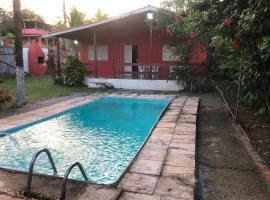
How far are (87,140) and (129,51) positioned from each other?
35.5 ft

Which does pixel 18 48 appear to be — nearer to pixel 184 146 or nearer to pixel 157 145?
pixel 157 145

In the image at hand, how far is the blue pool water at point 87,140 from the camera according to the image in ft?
16.2

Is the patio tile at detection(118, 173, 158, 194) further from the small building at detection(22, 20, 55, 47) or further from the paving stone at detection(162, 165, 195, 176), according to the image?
the small building at detection(22, 20, 55, 47)

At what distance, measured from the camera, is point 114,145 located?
629 centimetres

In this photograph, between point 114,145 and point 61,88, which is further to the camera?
point 61,88

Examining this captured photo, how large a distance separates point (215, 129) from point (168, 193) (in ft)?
11.7

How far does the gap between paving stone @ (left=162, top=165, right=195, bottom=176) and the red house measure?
9483mm

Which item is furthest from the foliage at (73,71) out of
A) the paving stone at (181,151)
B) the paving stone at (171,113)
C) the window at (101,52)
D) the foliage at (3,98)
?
the paving stone at (181,151)

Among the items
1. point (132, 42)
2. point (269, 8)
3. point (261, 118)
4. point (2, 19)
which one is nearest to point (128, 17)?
point (132, 42)

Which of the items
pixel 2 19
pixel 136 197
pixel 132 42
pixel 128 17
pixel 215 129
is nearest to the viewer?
pixel 136 197

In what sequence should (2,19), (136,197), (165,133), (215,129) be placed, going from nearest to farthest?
(136,197) → (165,133) → (215,129) → (2,19)

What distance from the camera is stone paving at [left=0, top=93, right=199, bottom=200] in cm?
334

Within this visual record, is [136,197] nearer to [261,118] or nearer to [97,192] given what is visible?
[97,192]

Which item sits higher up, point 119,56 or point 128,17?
point 128,17
